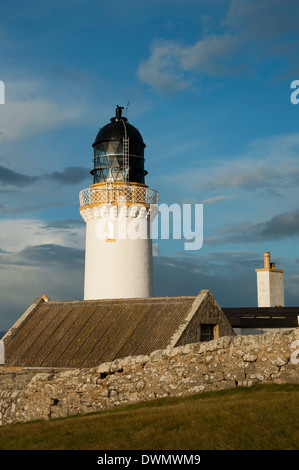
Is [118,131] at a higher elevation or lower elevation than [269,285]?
higher

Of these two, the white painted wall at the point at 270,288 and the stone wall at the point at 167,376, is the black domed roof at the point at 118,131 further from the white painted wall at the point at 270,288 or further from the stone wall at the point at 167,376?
the stone wall at the point at 167,376

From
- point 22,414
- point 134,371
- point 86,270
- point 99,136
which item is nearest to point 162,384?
point 134,371

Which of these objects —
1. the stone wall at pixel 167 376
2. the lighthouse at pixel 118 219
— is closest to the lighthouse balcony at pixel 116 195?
the lighthouse at pixel 118 219

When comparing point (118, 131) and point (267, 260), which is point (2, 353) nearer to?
point (118, 131)

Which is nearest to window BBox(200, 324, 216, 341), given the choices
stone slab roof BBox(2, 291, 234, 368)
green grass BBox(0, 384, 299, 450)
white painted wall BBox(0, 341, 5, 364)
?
stone slab roof BBox(2, 291, 234, 368)

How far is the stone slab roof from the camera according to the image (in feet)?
64.2

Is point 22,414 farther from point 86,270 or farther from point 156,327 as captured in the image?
point 86,270

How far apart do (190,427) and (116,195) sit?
58.4 feet

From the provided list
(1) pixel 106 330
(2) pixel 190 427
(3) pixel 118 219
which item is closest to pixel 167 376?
(2) pixel 190 427

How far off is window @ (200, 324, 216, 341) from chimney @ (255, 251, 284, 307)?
36.2ft

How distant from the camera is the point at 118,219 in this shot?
2756cm

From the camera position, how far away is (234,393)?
13.8 m

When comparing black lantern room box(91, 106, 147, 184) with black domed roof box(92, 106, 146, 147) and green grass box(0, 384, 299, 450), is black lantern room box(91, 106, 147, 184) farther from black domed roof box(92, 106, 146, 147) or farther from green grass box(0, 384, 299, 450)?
green grass box(0, 384, 299, 450)

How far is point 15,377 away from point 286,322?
13.7 metres
